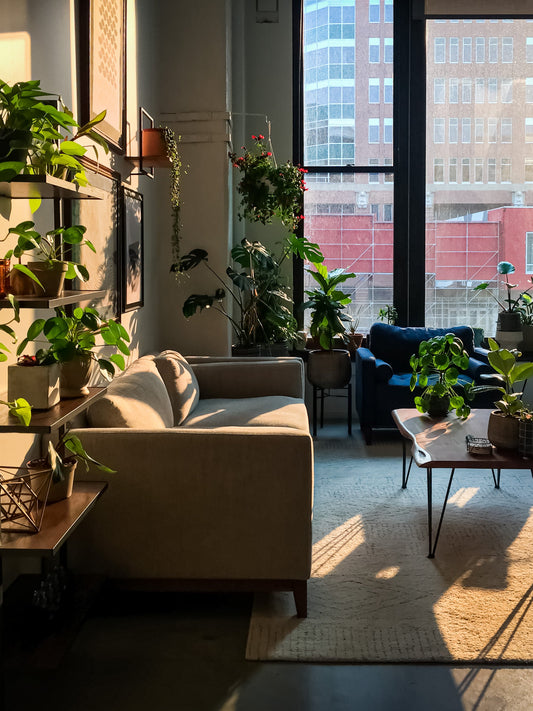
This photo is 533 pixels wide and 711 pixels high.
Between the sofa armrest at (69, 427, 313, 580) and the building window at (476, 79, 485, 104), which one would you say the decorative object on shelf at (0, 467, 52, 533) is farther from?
the building window at (476, 79, 485, 104)

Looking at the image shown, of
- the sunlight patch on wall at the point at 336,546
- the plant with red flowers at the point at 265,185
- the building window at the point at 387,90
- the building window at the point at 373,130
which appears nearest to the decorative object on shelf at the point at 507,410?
the sunlight patch on wall at the point at 336,546

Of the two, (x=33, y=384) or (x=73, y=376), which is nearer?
(x=33, y=384)

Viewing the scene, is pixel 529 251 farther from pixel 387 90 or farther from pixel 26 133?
pixel 26 133

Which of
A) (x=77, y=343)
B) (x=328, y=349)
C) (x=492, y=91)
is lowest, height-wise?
(x=328, y=349)

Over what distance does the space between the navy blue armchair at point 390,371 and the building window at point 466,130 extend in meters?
1.74

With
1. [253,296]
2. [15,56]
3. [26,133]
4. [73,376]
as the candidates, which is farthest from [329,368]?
[26,133]

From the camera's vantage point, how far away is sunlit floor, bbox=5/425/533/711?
2.39 meters

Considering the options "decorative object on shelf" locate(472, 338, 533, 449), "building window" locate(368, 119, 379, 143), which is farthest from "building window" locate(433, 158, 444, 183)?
"decorative object on shelf" locate(472, 338, 533, 449)

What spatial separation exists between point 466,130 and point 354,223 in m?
1.28

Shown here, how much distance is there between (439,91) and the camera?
273 inches

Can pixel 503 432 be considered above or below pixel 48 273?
below

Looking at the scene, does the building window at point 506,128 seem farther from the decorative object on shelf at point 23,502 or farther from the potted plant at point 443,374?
the decorative object on shelf at point 23,502

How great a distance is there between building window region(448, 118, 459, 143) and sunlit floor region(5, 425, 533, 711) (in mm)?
5318

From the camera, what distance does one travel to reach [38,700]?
241 centimetres
